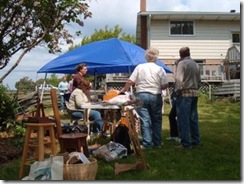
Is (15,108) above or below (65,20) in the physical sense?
below

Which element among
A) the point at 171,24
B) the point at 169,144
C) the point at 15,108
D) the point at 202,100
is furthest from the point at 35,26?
the point at 171,24

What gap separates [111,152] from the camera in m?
4.51

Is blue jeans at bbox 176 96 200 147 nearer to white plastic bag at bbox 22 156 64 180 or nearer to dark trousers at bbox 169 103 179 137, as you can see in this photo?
dark trousers at bbox 169 103 179 137

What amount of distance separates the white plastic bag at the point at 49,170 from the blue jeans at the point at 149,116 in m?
1.73

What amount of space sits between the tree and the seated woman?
2.62ft

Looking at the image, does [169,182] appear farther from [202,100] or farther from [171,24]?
[171,24]

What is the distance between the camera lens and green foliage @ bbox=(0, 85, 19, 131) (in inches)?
257

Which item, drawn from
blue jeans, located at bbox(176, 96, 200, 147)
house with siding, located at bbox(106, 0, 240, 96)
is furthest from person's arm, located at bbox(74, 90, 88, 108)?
house with siding, located at bbox(106, 0, 240, 96)

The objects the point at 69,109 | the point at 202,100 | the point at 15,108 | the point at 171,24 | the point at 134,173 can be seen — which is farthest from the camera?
the point at 171,24

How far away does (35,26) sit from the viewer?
533 centimetres

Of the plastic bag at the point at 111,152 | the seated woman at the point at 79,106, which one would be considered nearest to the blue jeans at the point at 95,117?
the seated woman at the point at 79,106

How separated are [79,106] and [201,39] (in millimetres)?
12150

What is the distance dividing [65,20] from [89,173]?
229 centimetres

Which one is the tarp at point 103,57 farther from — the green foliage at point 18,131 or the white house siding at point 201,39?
the white house siding at point 201,39
